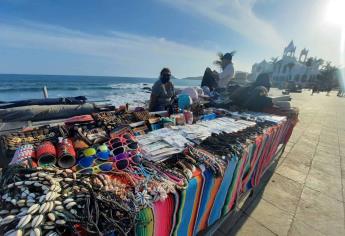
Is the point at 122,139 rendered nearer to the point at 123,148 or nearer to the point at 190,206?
the point at 123,148

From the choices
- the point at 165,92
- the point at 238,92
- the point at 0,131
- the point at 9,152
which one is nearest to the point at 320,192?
the point at 238,92

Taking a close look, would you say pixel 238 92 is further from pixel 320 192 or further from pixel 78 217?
pixel 78 217

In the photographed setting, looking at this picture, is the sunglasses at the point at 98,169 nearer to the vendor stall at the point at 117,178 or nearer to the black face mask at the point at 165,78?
the vendor stall at the point at 117,178

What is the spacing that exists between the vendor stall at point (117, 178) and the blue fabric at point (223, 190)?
0.05 feet

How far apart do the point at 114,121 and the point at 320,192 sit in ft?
10.9

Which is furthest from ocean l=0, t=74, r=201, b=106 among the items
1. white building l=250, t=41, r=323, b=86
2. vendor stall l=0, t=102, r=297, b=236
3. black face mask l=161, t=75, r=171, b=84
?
white building l=250, t=41, r=323, b=86

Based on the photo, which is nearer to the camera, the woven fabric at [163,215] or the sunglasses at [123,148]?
the woven fabric at [163,215]

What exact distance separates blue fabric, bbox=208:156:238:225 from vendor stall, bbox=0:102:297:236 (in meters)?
0.01

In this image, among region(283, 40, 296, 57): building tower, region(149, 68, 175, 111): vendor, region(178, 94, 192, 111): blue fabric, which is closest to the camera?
region(178, 94, 192, 111): blue fabric

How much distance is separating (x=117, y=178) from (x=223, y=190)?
99cm

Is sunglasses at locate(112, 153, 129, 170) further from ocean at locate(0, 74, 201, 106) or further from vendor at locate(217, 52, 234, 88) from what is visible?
vendor at locate(217, 52, 234, 88)

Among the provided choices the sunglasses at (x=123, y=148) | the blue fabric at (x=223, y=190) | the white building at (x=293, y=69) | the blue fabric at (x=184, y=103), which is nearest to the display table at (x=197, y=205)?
the blue fabric at (x=223, y=190)

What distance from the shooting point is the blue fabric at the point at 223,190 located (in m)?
1.54

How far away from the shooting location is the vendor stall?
0.76 meters
